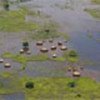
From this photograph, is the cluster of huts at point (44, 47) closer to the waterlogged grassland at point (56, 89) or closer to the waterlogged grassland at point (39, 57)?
the waterlogged grassland at point (39, 57)

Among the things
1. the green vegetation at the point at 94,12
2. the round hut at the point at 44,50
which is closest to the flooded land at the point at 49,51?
the green vegetation at the point at 94,12

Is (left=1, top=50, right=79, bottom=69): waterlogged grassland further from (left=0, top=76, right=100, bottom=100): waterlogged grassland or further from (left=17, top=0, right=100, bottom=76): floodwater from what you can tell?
(left=0, top=76, right=100, bottom=100): waterlogged grassland

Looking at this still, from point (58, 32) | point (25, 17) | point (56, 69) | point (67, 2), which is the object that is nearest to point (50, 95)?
point (56, 69)

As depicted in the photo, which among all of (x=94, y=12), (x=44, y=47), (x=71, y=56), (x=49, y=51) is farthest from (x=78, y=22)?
(x=71, y=56)

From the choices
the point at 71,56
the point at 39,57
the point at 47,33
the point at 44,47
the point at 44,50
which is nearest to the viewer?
the point at 39,57

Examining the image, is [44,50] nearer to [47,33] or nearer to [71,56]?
[71,56]

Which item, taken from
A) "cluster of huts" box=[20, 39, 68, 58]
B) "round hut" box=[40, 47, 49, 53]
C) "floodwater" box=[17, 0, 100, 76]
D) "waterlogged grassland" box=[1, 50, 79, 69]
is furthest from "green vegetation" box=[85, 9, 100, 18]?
"waterlogged grassland" box=[1, 50, 79, 69]
